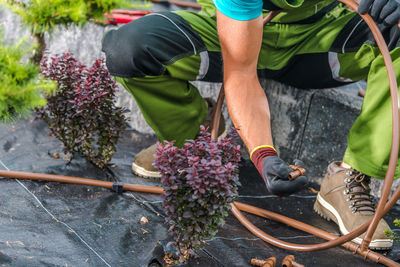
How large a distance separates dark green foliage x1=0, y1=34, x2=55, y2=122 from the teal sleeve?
961mm

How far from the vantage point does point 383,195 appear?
5.89ft

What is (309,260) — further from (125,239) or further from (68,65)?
(68,65)

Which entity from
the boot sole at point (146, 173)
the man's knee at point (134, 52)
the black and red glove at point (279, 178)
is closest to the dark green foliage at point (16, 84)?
the man's knee at point (134, 52)

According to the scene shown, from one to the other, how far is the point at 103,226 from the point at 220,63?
1201 millimetres

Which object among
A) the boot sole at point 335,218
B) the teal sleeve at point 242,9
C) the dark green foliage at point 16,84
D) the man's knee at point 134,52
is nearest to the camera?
the dark green foliage at point 16,84

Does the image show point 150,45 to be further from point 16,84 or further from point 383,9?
point 383,9

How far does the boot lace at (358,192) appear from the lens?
2.41 metres

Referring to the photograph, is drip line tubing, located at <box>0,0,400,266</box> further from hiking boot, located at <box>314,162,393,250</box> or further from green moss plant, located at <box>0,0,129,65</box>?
green moss plant, located at <box>0,0,129,65</box>

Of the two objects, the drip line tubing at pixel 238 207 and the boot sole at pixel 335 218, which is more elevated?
the drip line tubing at pixel 238 207

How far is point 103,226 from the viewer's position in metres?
2.13

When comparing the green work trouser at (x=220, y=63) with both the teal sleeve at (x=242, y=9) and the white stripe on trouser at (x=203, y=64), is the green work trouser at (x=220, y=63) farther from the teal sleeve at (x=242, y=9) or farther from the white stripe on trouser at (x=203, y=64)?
the teal sleeve at (x=242, y=9)

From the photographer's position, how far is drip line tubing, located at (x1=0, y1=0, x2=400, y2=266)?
180 cm

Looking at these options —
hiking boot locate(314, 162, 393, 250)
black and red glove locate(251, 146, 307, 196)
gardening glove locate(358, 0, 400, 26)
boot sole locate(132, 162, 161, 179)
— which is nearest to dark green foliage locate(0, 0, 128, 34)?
boot sole locate(132, 162, 161, 179)

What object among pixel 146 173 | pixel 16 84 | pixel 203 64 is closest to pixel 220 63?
pixel 203 64
